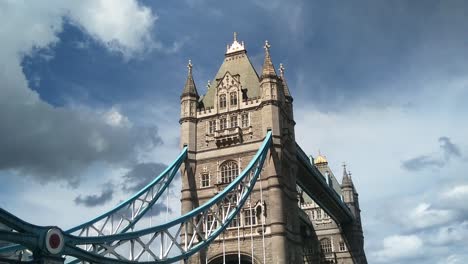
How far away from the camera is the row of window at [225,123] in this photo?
145 feet

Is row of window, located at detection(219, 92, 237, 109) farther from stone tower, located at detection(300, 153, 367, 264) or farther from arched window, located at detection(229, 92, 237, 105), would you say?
stone tower, located at detection(300, 153, 367, 264)

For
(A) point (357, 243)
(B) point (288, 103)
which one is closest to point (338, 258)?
(A) point (357, 243)

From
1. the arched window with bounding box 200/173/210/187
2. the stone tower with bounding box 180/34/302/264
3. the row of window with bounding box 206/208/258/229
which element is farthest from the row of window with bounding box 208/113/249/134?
the row of window with bounding box 206/208/258/229

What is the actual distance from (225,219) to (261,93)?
11.9 m

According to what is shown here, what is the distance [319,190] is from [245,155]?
19.9 meters

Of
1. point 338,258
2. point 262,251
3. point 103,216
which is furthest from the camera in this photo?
point 338,258

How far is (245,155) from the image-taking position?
140ft

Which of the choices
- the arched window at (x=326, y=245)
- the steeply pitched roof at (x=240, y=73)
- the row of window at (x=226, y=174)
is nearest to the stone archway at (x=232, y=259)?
the row of window at (x=226, y=174)

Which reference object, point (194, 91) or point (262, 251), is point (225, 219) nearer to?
point (262, 251)

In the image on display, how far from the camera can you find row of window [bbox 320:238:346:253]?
233 ft

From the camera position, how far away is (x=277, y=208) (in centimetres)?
3988

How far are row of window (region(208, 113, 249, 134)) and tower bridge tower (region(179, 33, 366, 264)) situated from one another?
7cm

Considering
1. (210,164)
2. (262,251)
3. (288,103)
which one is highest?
(288,103)

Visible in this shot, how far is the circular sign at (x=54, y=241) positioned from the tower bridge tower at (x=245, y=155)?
19.1 metres
